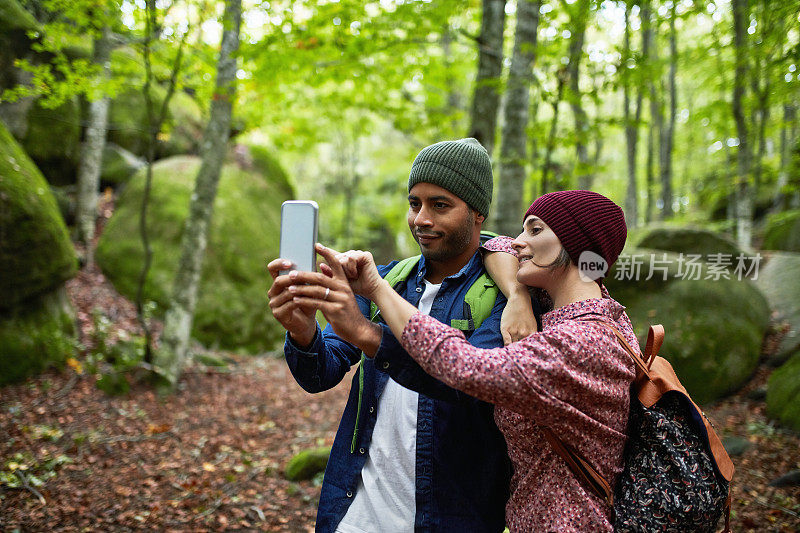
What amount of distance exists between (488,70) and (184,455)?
5736 mm

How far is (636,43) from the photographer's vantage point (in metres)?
15.0

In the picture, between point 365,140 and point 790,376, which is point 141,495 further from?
point 365,140

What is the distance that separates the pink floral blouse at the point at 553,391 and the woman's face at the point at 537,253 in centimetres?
14

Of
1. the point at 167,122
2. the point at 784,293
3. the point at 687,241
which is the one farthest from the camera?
the point at 167,122

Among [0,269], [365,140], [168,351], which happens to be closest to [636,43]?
[365,140]

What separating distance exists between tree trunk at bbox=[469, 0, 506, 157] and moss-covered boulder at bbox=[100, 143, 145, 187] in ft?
30.1

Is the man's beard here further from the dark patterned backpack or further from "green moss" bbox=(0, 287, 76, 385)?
"green moss" bbox=(0, 287, 76, 385)

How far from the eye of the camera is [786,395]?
591cm

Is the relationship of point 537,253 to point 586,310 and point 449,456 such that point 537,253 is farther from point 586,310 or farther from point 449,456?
point 449,456

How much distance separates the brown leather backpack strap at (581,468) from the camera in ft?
5.08

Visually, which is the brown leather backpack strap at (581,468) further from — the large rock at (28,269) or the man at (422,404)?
the large rock at (28,269)

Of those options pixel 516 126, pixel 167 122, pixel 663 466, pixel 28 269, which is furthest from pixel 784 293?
pixel 167 122

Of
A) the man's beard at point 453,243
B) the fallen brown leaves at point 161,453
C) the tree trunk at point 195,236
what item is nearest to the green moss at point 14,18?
the tree trunk at point 195,236

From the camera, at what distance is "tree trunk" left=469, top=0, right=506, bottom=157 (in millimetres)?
5969
